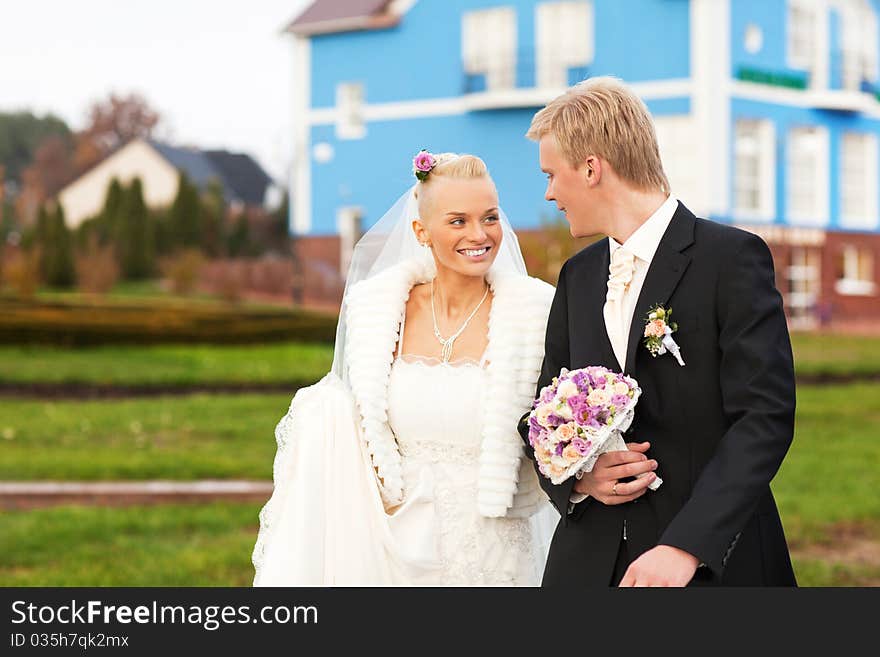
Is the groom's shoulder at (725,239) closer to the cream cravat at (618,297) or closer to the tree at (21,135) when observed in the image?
the cream cravat at (618,297)

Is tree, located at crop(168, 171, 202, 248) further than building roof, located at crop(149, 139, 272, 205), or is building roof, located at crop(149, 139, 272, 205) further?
building roof, located at crop(149, 139, 272, 205)

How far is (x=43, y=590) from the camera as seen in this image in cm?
343

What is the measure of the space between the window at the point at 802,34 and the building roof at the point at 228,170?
1921cm

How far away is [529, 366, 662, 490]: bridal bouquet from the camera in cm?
303

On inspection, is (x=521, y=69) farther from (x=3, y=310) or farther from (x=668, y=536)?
(x=668, y=536)

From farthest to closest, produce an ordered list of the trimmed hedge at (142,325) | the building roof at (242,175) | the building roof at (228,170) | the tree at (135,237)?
the building roof at (242,175) < the building roof at (228,170) < the tree at (135,237) < the trimmed hedge at (142,325)

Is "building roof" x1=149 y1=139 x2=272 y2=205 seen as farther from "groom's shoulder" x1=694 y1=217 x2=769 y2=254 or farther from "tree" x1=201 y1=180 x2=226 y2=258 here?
"groom's shoulder" x1=694 y1=217 x2=769 y2=254

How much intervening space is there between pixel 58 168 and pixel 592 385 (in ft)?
145

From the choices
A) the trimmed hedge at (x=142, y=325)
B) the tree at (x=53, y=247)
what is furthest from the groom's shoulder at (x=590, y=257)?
the tree at (x=53, y=247)

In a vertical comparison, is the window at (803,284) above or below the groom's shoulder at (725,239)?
below

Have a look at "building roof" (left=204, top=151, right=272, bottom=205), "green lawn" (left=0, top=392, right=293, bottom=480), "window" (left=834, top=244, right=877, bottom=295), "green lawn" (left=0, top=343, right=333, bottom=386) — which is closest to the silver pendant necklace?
"green lawn" (left=0, top=392, right=293, bottom=480)

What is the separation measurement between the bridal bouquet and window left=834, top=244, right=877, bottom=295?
86.3 ft

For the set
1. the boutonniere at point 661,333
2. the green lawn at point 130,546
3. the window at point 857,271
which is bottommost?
the green lawn at point 130,546

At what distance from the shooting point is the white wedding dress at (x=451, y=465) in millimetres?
4039
